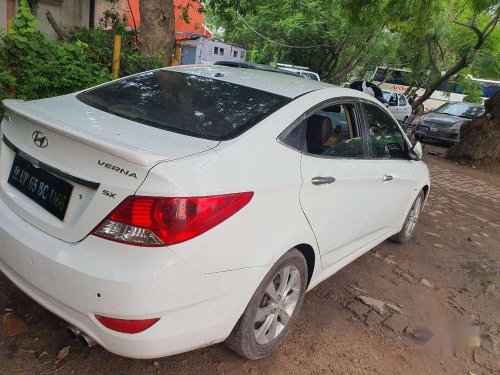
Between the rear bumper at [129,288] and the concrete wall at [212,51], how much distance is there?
47.0 feet

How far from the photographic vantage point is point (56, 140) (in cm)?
220

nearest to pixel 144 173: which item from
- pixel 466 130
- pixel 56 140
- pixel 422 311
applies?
pixel 56 140

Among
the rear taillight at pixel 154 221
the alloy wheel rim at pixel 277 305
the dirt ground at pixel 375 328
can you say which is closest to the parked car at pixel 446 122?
the dirt ground at pixel 375 328

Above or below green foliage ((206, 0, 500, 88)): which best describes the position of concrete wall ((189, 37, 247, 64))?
below

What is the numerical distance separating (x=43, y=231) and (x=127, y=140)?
60 centimetres

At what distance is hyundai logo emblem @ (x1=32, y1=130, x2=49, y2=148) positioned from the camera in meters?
2.25

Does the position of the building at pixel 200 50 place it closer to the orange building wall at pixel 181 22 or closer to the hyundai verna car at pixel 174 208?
the orange building wall at pixel 181 22

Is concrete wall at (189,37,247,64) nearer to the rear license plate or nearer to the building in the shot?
the building

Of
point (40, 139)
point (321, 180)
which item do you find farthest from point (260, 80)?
point (40, 139)

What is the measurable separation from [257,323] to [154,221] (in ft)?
3.32

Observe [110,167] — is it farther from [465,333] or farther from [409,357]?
[465,333]

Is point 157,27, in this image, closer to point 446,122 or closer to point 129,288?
point 129,288

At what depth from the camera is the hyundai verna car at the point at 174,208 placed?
6.35 ft

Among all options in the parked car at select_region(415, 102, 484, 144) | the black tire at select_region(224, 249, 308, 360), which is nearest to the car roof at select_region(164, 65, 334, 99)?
the black tire at select_region(224, 249, 308, 360)
